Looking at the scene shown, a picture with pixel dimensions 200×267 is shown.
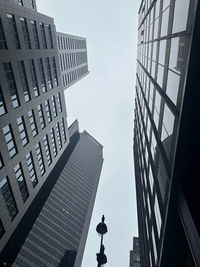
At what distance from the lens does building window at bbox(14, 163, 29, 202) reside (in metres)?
33.7

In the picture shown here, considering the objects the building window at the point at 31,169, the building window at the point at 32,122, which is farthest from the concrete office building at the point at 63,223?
the building window at the point at 32,122

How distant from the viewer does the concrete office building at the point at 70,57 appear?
331 ft

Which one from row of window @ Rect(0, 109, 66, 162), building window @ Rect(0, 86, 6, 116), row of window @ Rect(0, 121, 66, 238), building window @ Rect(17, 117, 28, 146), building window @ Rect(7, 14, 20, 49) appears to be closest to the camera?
building window @ Rect(0, 86, 6, 116)

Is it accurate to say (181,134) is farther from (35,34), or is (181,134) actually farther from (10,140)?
(35,34)

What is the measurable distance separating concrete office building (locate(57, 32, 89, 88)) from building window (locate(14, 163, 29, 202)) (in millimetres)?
72055

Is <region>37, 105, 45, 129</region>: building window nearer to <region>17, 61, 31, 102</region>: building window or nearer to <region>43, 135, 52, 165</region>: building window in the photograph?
<region>43, 135, 52, 165</region>: building window

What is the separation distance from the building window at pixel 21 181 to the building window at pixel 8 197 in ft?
8.13

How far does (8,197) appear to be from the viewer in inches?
1240

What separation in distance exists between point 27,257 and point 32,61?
10135 centimetres

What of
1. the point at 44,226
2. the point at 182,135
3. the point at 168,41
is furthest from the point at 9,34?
the point at 44,226

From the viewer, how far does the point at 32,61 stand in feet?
128

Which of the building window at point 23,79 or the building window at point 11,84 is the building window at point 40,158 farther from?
the building window at point 11,84

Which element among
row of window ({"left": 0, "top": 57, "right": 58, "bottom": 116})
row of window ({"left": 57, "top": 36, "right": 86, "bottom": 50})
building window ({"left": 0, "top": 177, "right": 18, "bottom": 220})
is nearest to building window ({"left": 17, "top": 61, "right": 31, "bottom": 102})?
row of window ({"left": 0, "top": 57, "right": 58, "bottom": 116})

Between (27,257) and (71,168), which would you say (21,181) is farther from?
(71,168)
